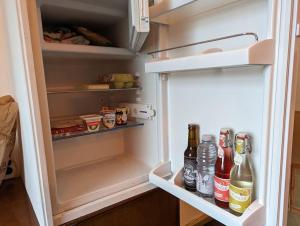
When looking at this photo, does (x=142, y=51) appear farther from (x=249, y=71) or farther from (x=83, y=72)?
(x=249, y=71)

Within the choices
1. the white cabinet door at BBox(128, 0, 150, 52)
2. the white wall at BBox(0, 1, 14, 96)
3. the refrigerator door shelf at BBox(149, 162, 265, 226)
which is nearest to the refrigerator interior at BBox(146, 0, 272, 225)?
the refrigerator door shelf at BBox(149, 162, 265, 226)

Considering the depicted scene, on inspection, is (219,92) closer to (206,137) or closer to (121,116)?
(206,137)

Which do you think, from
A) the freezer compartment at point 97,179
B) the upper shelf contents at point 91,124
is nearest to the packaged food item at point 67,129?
the upper shelf contents at point 91,124

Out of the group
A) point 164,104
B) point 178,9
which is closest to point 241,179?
point 164,104

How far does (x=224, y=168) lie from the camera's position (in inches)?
28.3

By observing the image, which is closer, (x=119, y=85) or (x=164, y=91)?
(x=164, y=91)

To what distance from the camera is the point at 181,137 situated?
0.93m

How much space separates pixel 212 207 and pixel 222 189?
68mm

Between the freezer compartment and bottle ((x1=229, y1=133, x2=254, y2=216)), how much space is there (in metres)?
0.48

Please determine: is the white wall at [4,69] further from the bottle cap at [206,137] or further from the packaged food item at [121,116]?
the bottle cap at [206,137]

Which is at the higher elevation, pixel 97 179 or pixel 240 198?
pixel 240 198

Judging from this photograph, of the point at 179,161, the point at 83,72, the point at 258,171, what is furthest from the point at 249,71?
the point at 83,72

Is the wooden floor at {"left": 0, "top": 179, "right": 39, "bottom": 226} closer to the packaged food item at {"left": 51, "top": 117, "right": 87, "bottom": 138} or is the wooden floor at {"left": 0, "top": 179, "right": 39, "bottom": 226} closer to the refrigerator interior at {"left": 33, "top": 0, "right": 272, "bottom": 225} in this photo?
the refrigerator interior at {"left": 33, "top": 0, "right": 272, "bottom": 225}

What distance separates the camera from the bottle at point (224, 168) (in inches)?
27.3
